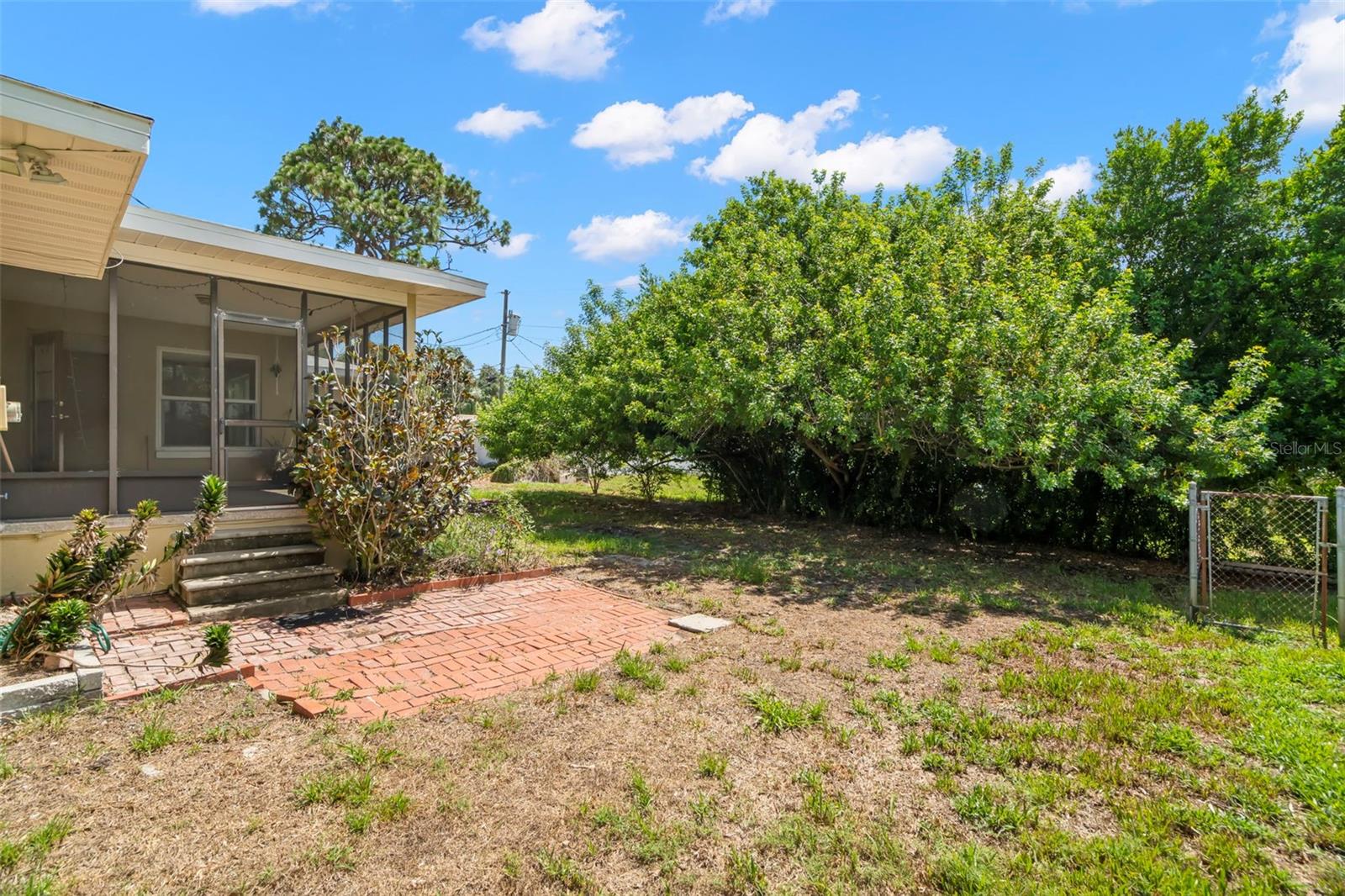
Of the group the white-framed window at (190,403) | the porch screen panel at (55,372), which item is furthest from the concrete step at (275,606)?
the white-framed window at (190,403)

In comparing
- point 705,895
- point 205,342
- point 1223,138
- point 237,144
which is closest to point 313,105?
point 237,144

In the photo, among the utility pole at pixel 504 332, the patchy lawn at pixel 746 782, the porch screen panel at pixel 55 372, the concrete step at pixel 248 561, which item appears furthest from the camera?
the utility pole at pixel 504 332

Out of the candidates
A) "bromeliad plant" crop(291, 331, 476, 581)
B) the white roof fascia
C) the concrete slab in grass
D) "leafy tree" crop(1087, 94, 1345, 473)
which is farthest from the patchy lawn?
"leafy tree" crop(1087, 94, 1345, 473)

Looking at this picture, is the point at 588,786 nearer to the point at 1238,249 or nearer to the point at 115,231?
the point at 115,231

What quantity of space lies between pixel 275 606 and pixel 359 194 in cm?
2205

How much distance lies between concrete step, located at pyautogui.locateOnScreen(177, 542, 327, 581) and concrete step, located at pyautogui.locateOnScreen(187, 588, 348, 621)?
42cm

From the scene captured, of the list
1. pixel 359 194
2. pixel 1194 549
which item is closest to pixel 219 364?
pixel 1194 549

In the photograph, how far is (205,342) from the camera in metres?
9.06

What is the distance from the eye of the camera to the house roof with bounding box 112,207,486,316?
5824 mm

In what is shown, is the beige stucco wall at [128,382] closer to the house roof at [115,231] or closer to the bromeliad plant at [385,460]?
the house roof at [115,231]

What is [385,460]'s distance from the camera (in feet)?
19.7

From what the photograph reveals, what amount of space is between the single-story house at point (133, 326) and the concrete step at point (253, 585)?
683 mm

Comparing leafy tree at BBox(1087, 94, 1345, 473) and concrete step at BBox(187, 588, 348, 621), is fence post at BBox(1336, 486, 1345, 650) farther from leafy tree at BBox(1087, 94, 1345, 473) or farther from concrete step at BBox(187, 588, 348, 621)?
concrete step at BBox(187, 588, 348, 621)

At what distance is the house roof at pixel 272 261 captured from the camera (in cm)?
582
